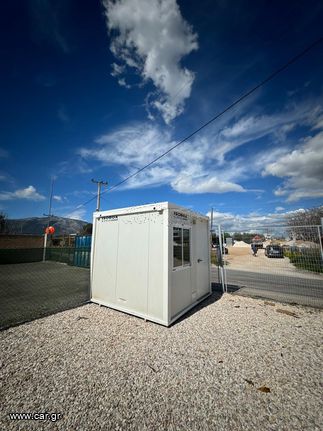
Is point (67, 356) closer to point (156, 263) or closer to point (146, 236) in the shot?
point (156, 263)

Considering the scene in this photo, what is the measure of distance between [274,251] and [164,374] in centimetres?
611

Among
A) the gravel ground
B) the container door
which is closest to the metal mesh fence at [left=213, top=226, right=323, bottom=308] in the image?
the container door

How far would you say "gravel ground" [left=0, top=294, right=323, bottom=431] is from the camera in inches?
76.4

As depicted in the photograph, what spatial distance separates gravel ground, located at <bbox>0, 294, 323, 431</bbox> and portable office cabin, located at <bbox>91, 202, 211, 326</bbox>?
548mm

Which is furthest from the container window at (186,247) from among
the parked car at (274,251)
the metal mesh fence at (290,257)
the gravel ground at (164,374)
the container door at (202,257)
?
the parked car at (274,251)

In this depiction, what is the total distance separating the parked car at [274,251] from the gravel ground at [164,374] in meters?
2.64

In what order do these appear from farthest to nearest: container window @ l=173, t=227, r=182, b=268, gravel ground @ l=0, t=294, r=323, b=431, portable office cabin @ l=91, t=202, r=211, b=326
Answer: container window @ l=173, t=227, r=182, b=268
portable office cabin @ l=91, t=202, r=211, b=326
gravel ground @ l=0, t=294, r=323, b=431

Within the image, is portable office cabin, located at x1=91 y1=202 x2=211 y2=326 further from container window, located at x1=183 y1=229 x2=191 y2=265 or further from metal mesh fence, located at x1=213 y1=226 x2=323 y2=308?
metal mesh fence, located at x1=213 y1=226 x2=323 y2=308

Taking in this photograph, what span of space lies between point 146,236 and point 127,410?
304 cm

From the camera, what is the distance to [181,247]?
484cm

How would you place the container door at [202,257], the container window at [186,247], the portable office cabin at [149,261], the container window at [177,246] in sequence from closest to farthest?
the portable office cabin at [149,261], the container window at [177,246], the container window at [186,247], the container door at [202,257]

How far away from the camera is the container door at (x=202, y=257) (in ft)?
18.8

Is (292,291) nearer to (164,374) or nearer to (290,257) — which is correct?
(290,257)

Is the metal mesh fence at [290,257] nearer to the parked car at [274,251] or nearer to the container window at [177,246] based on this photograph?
the parked car at [274,251]
